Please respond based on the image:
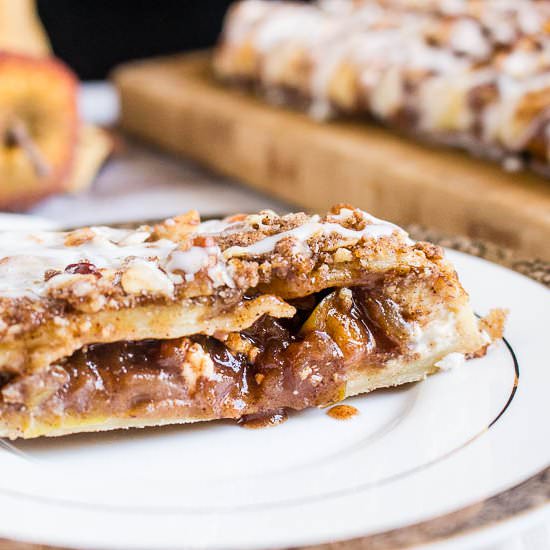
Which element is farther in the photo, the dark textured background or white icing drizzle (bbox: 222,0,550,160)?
the dark textured background

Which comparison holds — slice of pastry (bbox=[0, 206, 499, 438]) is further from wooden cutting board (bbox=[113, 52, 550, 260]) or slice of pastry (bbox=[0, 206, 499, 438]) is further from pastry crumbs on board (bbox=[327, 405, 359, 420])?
wooden cutting board (bbox=[113, 52, 550, 260])

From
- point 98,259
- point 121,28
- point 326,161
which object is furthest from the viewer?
point 121,28

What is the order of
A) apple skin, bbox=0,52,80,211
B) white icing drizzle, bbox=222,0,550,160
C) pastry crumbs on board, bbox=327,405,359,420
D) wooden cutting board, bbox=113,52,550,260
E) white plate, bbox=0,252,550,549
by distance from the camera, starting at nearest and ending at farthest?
1. white plate, bbox=0,252,550,549
2. pastry crumbs on board, bbox=327,405,359,420
3. wooden cutting board, bbox=113,52,550,260
4. white icing drizzle, bbox=222,0,550,160
5. apple skin, bbox=0,52,80,211

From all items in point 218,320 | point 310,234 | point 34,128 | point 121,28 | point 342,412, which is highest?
point 310,234

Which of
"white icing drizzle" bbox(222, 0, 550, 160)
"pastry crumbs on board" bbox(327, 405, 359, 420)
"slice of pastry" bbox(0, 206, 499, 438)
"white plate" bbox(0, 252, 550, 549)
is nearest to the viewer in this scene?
"white plate" bbox(0, 252, 550, 549)

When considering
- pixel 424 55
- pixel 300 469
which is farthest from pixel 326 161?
pixel 300 469

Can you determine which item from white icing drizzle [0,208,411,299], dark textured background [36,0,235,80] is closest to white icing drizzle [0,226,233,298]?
white icing drizzle [0,208,411,299]

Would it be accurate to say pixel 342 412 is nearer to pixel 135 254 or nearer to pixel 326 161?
pixel 135 254
